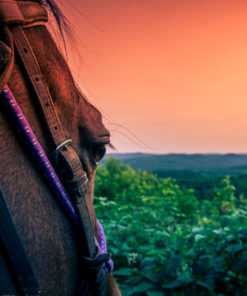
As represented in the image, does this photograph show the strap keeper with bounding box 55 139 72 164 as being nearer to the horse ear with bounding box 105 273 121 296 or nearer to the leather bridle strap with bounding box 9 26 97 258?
the leather bridle strap with bounding box 9 26 97 258

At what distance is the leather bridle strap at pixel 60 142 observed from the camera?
71 centimetres

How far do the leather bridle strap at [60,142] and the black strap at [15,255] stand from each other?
233mm

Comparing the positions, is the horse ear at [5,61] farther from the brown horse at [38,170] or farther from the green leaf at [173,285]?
the green leaf at [173,285]

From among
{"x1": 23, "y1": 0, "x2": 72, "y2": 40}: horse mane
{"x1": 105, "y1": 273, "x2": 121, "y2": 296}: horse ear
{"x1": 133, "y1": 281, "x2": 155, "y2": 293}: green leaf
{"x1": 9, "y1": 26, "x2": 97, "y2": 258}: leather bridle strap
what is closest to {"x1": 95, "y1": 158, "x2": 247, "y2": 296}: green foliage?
{"x1": 133, "y1": 281, "x2": 155, "y2": 293}: green leaf

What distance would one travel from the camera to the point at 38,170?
0.75 metres

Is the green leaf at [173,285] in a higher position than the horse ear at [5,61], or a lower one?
lower

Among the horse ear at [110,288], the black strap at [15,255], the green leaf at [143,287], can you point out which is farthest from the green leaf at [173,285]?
Result: the black strap at [15,255]

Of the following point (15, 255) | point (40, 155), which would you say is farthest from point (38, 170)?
point (15, 255)

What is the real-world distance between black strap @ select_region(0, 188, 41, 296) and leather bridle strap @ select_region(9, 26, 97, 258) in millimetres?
233

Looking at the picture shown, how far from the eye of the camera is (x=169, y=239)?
299 centimetres

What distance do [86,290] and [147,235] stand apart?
256 cm

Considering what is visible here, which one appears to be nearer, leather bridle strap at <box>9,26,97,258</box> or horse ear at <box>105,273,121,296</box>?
leather bridle strap at <box>9,26,97,258</box>

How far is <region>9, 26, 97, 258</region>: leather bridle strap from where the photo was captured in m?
0.71

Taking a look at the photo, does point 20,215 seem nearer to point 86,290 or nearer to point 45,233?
point 45,233
